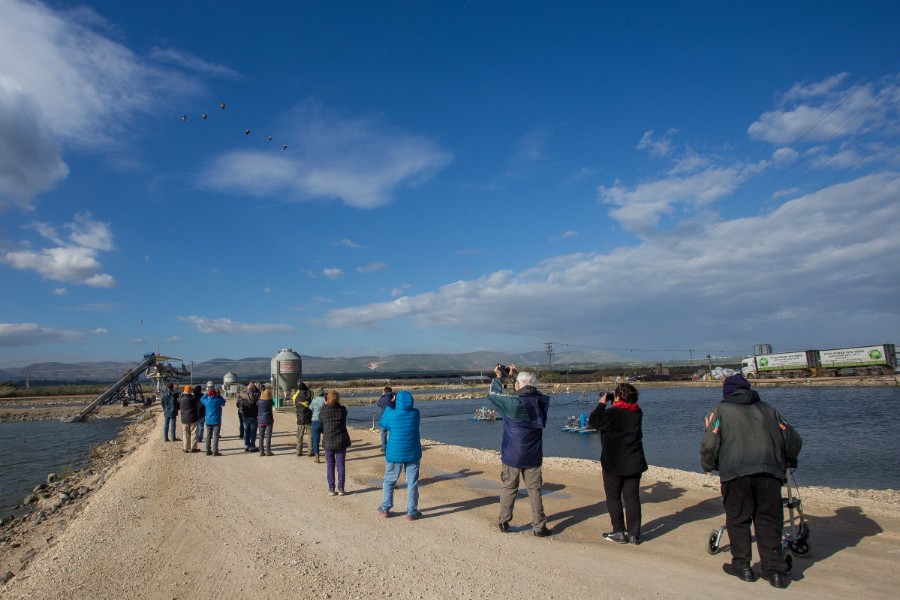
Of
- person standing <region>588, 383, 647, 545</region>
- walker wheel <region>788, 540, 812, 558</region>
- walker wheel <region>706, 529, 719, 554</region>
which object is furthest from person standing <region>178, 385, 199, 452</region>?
walker wheel <region>788, 540, 812, 558</region>

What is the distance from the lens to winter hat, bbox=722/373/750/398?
18.6 feet

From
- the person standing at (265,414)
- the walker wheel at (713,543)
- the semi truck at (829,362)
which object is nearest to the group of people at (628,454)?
the walker wheel at (713,543)

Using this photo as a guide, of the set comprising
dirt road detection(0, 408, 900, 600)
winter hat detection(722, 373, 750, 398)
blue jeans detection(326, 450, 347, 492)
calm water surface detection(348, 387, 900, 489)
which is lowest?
calm water surface detection(348, 387, 900, 489)

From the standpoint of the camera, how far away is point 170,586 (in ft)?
18.8

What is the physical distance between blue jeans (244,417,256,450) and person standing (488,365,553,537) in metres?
10.9

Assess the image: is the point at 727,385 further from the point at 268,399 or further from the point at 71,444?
the point at 71,444

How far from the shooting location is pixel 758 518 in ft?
17.6

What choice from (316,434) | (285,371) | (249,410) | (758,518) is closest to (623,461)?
(758,518)

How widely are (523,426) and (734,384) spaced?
2.57 metres

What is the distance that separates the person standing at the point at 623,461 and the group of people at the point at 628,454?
0.01 metres

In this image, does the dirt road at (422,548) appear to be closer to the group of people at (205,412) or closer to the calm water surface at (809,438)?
the group of people at (205,412)

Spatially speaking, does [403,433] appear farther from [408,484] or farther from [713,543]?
[713,543]

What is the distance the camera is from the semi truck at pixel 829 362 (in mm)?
79562

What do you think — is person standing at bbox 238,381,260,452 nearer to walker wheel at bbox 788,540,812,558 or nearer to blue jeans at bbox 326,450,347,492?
blue jeans at bbox 326,450,347,492
